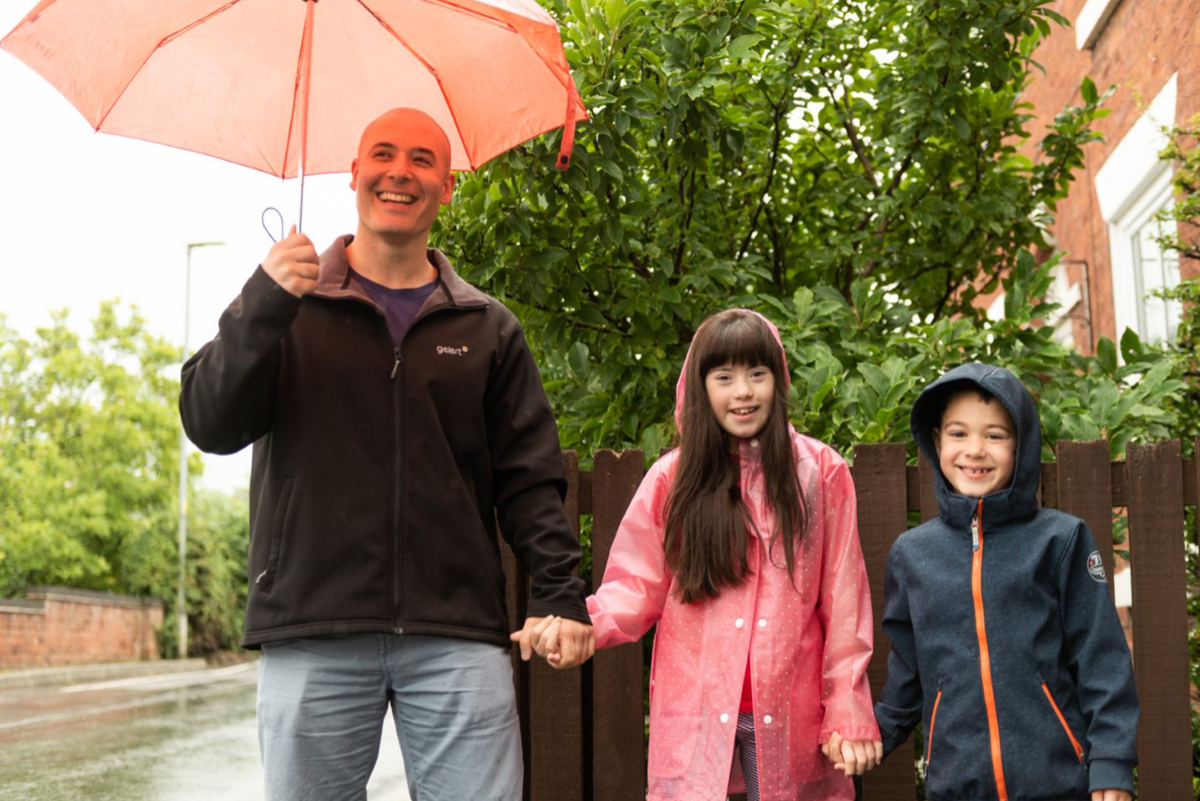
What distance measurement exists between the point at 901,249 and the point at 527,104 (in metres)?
2.66

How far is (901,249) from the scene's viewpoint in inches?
206

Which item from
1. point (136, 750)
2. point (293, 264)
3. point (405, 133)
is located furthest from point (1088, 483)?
point (136, 750)

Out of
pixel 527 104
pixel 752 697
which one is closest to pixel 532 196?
pixel 527 104

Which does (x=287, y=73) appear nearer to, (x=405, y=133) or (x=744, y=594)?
(x=405, y=133)

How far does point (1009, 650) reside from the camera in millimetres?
2699

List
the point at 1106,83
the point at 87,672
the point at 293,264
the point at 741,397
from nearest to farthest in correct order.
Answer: the point at 293,264, the point at 741,397, the point at 1106,83, the point at 87,672

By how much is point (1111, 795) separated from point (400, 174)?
6.84 ft

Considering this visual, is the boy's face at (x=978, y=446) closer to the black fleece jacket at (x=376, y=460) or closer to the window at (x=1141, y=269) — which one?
the black fleece jacket at (x=376, y=460)

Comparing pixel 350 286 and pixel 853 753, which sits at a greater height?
→ pixel 350 286

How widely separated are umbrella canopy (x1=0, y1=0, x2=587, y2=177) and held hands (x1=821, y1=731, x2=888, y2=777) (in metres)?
1.61

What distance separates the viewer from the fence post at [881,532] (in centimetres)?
343

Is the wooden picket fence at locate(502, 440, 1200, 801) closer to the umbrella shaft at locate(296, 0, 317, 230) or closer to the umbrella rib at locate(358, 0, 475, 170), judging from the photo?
the umbrella rib at locate(358, 0, 475, 170)

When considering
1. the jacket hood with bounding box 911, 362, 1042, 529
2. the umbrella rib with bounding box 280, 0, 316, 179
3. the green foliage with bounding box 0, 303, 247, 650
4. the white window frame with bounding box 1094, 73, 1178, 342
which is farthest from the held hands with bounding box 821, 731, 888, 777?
the green foliage with bounding box 0, 303, 247, 650

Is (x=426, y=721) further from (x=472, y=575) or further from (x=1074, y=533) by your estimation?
(x=1074, y=533)
